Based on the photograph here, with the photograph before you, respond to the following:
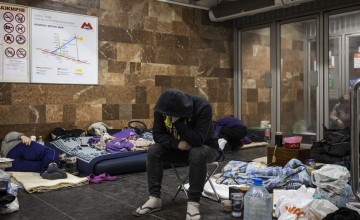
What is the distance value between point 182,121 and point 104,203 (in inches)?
38.7

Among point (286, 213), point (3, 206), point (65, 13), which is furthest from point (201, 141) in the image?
point (65, 13)

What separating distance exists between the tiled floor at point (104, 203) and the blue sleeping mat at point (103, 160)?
29cm

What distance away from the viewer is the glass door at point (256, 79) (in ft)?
22.5

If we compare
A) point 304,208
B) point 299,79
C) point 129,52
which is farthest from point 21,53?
point 299,79

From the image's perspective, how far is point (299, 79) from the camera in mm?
6352

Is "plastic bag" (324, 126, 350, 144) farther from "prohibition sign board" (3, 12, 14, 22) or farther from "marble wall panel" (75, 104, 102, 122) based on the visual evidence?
"prohibition sign board" (3, 12, 14, 22)

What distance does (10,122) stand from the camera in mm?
4816

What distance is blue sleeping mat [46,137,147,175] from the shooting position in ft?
13.3

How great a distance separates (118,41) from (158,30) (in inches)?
31.1

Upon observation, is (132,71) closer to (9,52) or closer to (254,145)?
(9,52)

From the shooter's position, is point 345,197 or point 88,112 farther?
point 88,112

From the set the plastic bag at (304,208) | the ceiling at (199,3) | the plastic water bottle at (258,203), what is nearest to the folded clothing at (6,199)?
the plastic water bottle at (258,203)

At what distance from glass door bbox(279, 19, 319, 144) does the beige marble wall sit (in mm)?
1152

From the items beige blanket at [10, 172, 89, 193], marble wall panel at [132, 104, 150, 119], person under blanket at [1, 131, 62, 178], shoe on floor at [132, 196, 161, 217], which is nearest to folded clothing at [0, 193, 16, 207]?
beige blanket at [10, 172, 89, 193]
